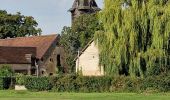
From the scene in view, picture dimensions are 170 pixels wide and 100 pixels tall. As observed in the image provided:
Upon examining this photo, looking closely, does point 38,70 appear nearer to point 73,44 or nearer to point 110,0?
point 73,44

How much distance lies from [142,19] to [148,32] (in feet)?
4.11

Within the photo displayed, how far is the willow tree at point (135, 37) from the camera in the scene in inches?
1892

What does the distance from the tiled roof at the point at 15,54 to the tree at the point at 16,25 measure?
16.0 metres

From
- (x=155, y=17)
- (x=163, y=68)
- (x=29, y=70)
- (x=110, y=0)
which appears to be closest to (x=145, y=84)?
(x=163, y=68)

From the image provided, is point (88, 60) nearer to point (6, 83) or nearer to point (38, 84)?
point (6, 83)

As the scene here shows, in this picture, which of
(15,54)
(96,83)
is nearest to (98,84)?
(96,83)

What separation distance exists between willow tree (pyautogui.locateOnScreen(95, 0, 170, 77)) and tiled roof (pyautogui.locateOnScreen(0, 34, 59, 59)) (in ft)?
104

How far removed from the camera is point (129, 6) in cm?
5119

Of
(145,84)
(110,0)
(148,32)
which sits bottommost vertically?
(145,84)

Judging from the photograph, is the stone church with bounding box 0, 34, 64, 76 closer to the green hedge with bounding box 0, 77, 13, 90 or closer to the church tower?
the green hedge with bounding box 0, 77, 13, 90

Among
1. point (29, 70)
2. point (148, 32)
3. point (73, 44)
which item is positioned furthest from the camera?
point (73, 44)

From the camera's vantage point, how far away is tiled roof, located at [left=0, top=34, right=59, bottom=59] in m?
83.1

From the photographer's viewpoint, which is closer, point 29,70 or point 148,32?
point 148,32

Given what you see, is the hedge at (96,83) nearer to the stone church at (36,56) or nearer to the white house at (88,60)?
the white house at (88,60)
